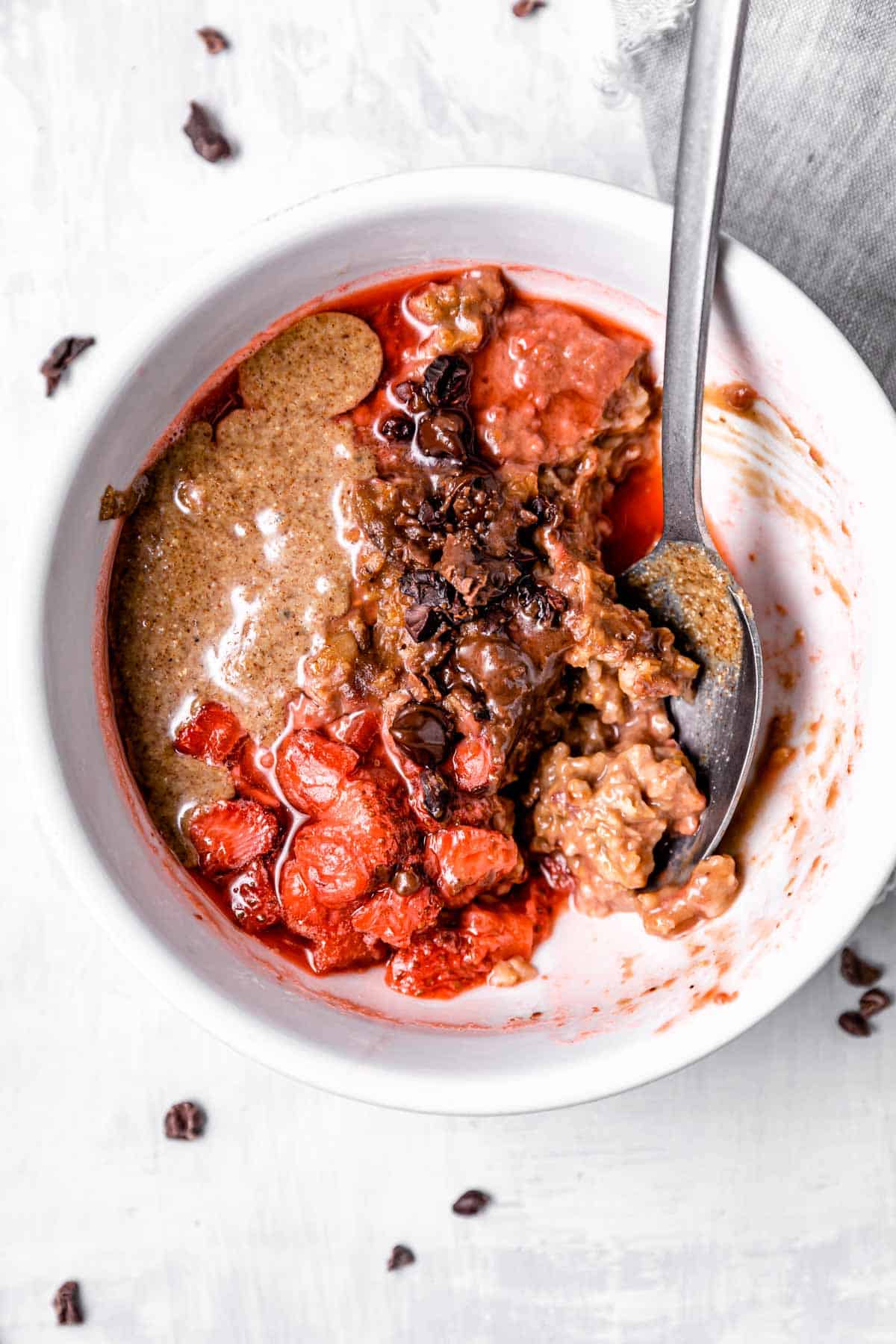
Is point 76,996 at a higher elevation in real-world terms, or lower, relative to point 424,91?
lower

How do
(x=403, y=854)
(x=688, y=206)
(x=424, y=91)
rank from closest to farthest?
(x=688, y=206)
(x=403, y=854)
(x=424, y=91)

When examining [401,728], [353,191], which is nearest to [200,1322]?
[401,728]

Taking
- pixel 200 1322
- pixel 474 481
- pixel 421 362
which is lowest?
pixel 200 1322

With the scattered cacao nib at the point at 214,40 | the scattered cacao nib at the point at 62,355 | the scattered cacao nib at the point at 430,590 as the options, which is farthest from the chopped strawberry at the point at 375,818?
the scattered cacao nib at the point at 214,40

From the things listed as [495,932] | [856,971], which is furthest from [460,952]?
[856,971]

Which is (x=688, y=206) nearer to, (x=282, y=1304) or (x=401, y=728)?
(x=401, y=728)

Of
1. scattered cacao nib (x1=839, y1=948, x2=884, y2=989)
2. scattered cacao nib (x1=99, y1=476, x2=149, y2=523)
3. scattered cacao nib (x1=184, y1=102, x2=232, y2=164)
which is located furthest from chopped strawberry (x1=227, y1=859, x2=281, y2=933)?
scattered cacao nib (x1=184, y1=102, x2=232, y2=164)

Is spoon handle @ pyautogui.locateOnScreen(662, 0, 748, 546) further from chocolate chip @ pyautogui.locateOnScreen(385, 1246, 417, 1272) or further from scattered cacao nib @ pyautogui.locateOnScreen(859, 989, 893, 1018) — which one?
chocolate chip @ pyautogui.locateOnScreen(385, 1246, 417, 1272)
